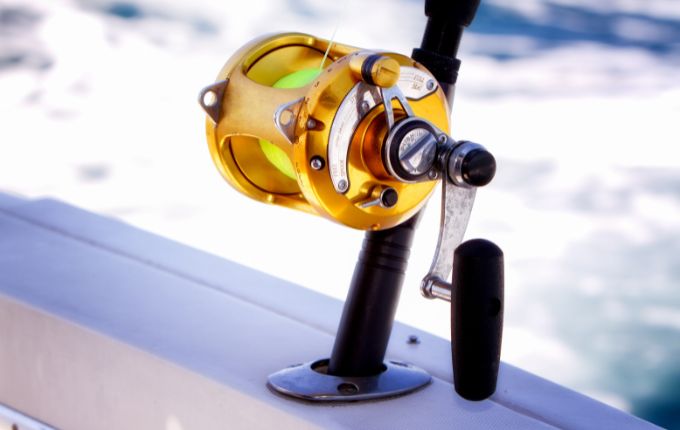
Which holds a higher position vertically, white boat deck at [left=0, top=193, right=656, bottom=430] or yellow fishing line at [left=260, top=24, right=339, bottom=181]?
yellow fishing line at [left=260, top=24, right=339, bottom=181]

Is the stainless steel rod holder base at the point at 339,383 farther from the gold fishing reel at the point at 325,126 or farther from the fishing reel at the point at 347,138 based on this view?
the gold fishing reel at the point at 325,126

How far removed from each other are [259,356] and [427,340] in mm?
263

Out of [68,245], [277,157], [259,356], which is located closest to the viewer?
[277,157]

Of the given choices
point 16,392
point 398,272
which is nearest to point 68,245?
point 16,392

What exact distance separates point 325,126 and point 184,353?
1.23ft

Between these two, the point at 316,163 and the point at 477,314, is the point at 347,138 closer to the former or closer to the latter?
the point at 316,163

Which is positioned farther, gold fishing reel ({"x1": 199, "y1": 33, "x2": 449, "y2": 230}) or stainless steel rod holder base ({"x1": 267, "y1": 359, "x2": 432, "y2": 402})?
stainless steel rod holder base ({"x1": 267, "y1": 359, "x2": 432, "y2": 402})

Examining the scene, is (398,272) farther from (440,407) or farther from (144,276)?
(144,276)

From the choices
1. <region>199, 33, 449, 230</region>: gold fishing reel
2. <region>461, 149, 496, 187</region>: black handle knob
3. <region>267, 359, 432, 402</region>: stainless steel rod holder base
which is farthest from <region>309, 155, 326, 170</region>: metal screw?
<region>267, 359, 432, 402</region>: stainless steel rod holder base

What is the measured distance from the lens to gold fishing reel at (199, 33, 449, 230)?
76 centimetres

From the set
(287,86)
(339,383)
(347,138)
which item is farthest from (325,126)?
(339,383)

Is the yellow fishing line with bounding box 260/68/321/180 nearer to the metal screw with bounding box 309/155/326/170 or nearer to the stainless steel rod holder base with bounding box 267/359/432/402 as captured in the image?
the metal screw with bounding box 309/155/326/170

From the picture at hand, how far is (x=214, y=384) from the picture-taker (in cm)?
89

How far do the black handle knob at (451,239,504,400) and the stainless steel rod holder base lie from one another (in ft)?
0.52
